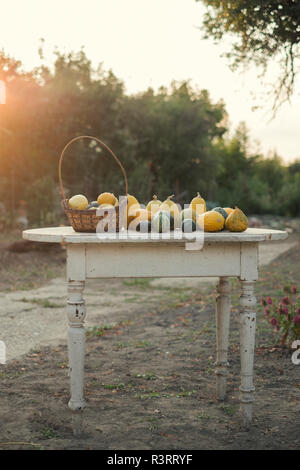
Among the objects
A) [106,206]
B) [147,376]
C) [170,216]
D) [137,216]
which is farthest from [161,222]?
[147,376]

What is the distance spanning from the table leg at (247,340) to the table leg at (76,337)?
3.32ft

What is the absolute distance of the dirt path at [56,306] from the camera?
602 cm

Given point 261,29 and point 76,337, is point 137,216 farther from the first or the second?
point 261,29

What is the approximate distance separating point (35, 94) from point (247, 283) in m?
19.3

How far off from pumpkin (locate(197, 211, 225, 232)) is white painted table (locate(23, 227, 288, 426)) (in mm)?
108

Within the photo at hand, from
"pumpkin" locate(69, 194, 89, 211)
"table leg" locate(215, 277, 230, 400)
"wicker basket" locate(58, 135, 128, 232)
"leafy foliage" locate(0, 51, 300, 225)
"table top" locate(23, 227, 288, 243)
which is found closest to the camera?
"table top" locate(23, 227, 288, 243)

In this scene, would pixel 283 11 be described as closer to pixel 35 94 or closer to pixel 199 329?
pixel 199 329

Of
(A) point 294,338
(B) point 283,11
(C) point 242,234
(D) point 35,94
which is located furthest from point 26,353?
(D) point 35,94

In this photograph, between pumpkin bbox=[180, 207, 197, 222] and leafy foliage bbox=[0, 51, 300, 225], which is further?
leafy foliage bbox=[0, 51, 300, 225]

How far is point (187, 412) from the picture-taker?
3809 mm

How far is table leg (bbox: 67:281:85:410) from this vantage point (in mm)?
3305

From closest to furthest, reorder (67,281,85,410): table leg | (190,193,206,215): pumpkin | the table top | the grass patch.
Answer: the table top, (67,281,85,410): table leg, (190,193,206,215): pumpkin, the grass patch

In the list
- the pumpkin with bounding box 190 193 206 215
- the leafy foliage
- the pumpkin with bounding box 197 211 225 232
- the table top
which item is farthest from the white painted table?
the leafy foliage

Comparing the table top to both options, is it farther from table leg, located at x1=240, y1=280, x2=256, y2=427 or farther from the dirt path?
the dirt path
